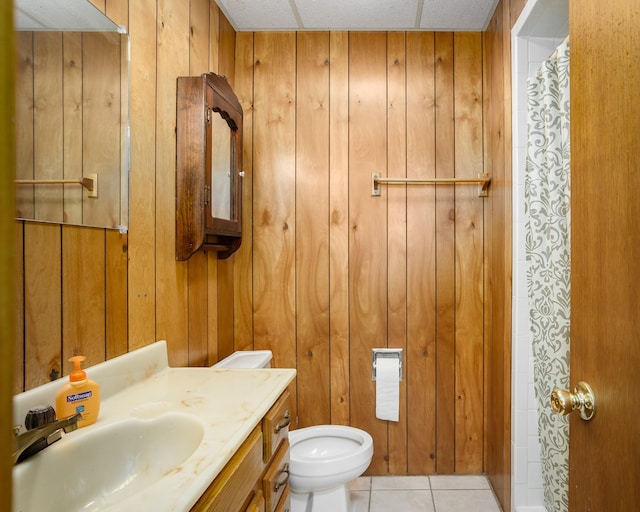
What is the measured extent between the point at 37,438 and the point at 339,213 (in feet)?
5.44

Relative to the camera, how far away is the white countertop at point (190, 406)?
24.6 inches

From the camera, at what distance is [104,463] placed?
843mm

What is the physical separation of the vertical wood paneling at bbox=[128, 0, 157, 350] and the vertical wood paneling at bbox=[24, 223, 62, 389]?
0.93 feet

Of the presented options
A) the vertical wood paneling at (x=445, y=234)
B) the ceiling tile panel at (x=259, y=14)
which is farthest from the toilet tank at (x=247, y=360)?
the ceiling tile panel at (x=259, y=14)

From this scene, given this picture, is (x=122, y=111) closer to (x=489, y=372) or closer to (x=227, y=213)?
(x=227, y=213)

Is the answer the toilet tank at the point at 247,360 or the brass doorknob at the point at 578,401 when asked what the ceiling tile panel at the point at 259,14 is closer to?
the toilet tank at the point at 247,360

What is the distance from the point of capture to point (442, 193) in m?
2.08

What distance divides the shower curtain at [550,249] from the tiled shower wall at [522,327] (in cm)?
16

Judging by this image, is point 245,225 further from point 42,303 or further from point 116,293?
point 42,303

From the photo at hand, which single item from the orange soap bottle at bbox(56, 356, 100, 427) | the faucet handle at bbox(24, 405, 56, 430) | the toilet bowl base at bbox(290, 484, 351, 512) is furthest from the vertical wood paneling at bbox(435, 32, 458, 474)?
the faucet handle at bbox(24, 405, 56, 430)

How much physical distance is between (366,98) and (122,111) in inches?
53.8

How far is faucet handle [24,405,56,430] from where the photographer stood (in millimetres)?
714

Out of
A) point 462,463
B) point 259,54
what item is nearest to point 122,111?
point 259,54

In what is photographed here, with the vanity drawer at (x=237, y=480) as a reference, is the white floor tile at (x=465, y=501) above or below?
below
